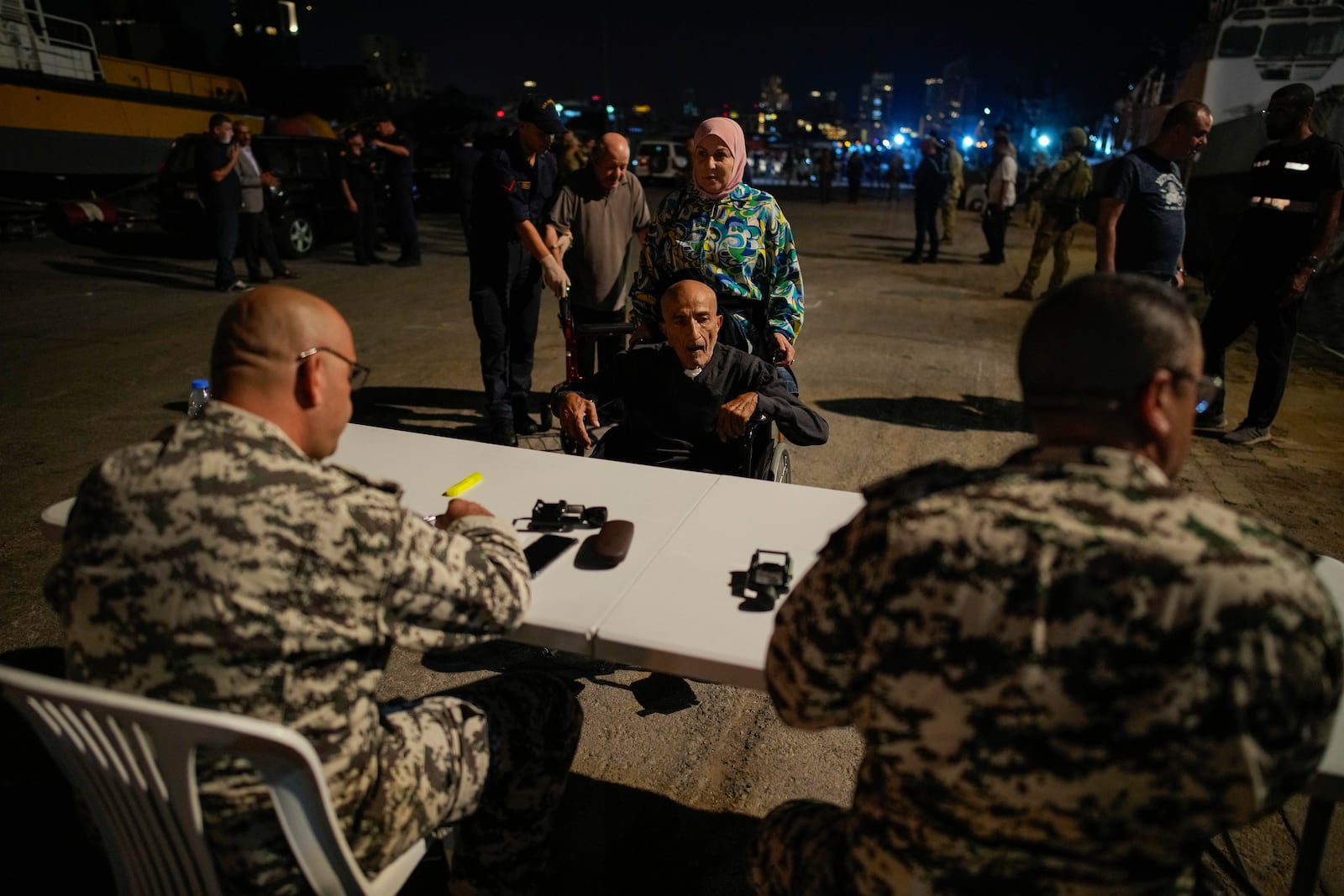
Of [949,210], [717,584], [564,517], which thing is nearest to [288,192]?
[949,210]

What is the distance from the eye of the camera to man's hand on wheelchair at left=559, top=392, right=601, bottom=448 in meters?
3.17

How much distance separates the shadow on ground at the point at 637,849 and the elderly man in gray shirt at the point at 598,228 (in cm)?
295

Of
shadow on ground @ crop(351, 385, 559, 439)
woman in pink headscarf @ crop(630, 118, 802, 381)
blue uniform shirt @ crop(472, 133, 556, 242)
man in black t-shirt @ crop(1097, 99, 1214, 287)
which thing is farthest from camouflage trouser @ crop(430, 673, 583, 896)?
man in black t-shirt @ crop(1097, 99, 1214, 287)

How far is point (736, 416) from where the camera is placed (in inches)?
119

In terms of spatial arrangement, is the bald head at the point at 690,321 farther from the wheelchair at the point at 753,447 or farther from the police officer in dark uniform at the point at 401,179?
the police officer in dark uniform at the point at 401,179

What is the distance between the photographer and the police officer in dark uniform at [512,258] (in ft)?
16.0

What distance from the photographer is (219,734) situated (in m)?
1.24

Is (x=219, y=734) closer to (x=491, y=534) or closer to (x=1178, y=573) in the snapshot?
(x=491, y=534)

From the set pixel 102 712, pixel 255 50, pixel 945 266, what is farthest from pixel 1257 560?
pixel 255 50

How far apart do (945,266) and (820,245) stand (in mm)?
3074

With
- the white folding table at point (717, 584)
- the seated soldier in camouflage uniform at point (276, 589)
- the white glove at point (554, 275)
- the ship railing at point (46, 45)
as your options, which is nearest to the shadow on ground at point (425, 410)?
the white glove at point (554, 275)

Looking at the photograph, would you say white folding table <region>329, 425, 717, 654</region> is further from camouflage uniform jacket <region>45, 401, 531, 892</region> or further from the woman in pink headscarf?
the woman in pink headscarf

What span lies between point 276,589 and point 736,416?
1936mm

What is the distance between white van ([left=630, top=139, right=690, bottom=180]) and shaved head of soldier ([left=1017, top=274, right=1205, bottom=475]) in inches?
1117
